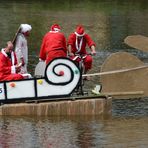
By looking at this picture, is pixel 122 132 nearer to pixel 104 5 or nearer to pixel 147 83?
pixel 147 83

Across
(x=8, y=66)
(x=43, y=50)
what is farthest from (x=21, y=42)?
(x=8, y=66)

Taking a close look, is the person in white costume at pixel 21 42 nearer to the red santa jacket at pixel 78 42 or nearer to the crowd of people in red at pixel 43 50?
the crowd of people in red at pixel 43 50

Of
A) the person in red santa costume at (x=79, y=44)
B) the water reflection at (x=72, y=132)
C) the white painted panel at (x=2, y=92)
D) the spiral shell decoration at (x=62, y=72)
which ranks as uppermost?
the person in red santa costume at (x=79, y=44)

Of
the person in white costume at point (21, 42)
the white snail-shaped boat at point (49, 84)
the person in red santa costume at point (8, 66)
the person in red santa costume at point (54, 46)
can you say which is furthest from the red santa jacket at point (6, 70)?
the person in red santa costume at point (54, 46)

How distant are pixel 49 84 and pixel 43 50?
1.27 m

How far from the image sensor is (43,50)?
14156 millimetres

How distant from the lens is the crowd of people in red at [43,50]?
520 inches

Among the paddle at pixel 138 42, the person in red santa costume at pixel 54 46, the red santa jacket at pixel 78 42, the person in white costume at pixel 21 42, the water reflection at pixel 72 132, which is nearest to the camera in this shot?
the water reflection at pixel 72 132

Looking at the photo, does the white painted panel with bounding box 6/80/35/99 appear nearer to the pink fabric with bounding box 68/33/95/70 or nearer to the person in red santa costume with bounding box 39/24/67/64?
the person in red santa costume with bounding box 39/24/67/64

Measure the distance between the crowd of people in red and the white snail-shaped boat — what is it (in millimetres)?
212

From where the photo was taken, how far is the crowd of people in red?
13.2 meters

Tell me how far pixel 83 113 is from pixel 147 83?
5.16 ft

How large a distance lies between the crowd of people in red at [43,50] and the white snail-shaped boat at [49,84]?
0.70 feet

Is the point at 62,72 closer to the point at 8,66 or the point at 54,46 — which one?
the point at 54,46
